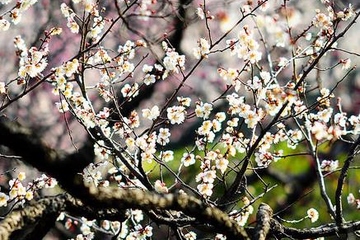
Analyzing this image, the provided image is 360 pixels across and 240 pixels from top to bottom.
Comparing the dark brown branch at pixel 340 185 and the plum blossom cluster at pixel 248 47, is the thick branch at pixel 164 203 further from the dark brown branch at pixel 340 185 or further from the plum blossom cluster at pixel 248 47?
the plum blossom cluster at pixel 248 47

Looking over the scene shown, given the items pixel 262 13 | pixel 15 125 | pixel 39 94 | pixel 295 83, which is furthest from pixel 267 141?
pixel 39 94

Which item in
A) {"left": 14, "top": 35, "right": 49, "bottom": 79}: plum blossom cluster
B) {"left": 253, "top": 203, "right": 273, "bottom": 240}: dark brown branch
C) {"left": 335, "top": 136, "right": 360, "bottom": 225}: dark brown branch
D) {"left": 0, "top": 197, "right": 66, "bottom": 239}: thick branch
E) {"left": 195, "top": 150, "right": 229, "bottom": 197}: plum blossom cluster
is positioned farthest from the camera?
{"left": 14, "top": 35, "right": 49, "bottom": 79}: plum blossom cluster

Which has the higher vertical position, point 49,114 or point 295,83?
point 49,114

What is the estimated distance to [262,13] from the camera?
4.93 metres

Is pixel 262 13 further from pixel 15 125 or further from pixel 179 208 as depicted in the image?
pixel 15 125

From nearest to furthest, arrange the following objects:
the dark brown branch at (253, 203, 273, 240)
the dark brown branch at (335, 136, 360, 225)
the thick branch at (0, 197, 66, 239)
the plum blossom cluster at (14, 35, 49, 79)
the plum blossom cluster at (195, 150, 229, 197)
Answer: the thick branch at (0, 197, 66, 239) < the dark brown branch at (253, 203, 273, 240) < the dark brown branch at (335, 136, 360, 225) < the plum blossom cluster at (195, 150, 229, 197) < the plum blossom cluster at (14, 35, 49, 79)

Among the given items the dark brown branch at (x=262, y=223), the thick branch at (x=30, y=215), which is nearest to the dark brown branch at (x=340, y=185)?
the dark brown branch at (x=262, y=223)

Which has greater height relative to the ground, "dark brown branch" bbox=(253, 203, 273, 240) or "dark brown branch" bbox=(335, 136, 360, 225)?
"dark brown branch" bbox=(335, 136, 360, 225)

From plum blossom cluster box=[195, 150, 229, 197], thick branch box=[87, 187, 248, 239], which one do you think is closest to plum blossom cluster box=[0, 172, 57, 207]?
plum blossom cluster box=[195, 150, 229, 197]

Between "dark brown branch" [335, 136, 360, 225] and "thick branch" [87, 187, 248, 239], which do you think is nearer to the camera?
"thick branch" [87, 187, 248, 239]

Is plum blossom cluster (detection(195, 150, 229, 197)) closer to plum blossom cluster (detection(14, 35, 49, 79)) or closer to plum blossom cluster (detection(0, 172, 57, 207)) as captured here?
plum blossom cluster (detection(0, 172, 57, 207))

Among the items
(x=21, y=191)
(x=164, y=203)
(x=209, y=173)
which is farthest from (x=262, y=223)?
(x=21, y=191)

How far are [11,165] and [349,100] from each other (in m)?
5.51

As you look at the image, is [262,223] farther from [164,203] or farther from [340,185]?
[164,203]
